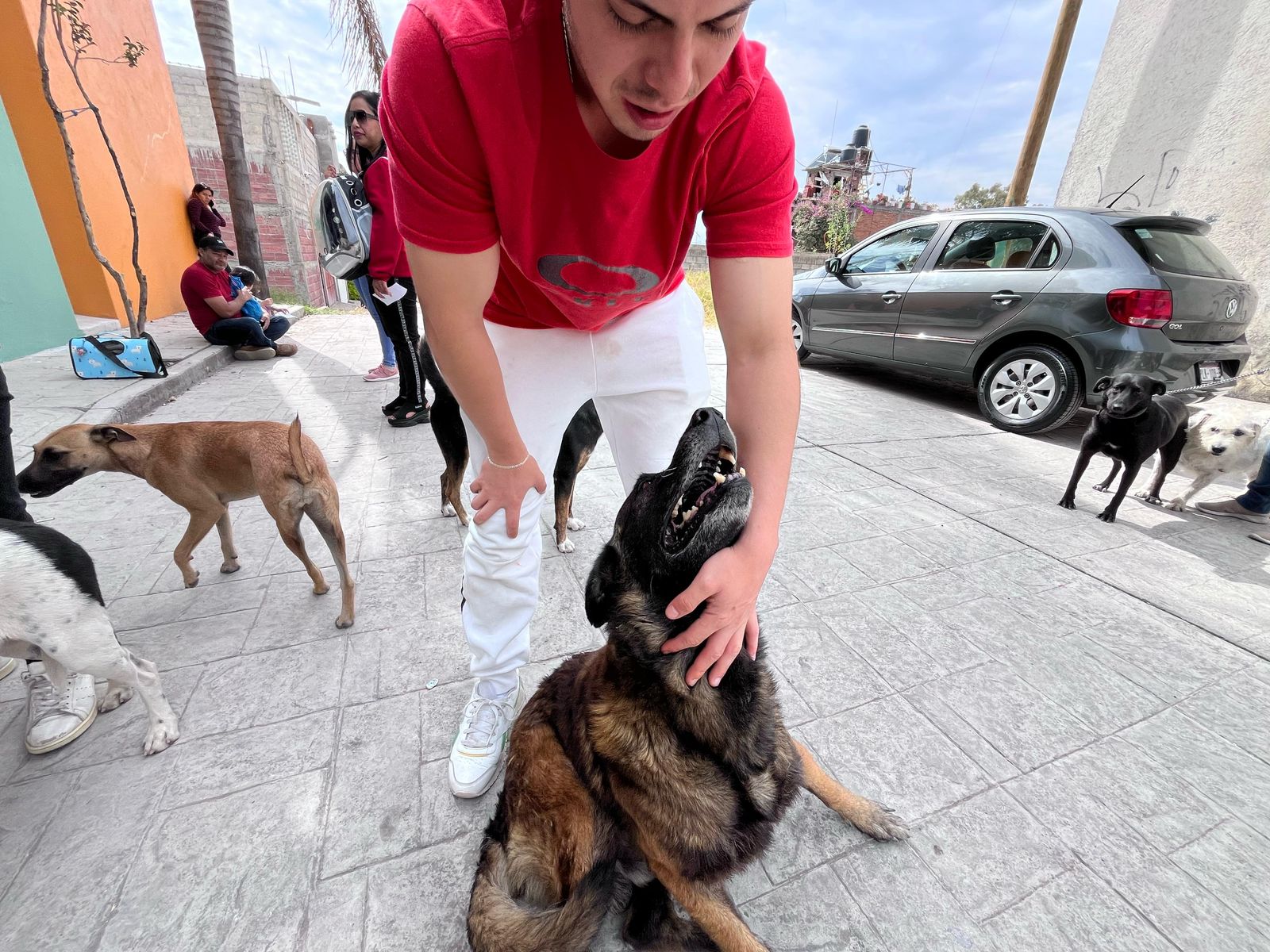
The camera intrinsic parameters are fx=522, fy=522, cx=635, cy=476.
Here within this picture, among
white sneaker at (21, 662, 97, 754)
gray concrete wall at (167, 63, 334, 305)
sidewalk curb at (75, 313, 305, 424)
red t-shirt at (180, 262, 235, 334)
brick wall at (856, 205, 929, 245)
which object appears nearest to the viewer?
white sneaker at (21, 662, 97, 754)

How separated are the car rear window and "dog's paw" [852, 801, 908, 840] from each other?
5572mm

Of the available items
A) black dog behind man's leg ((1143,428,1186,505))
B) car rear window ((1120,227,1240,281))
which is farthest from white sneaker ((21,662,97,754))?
car rear window ((1120,227,1240,281))

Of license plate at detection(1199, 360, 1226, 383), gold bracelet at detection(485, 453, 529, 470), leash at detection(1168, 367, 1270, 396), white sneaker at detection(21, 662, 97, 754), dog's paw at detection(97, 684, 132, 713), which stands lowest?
dog's paw at detection(97, 684, 132, 713)

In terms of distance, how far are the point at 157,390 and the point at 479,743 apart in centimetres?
574

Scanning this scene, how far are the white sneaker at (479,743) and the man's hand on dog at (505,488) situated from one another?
2.38 feet

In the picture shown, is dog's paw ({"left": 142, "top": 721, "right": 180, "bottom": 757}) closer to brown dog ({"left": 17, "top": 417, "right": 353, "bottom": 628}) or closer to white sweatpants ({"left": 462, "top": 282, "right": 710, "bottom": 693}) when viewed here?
brown dog ({"left": 17, "top": 417, "right": 353, "bottom": 628})

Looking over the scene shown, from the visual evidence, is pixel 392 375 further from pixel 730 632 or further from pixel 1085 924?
pixel 1085 924

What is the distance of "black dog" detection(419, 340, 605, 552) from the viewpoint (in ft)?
9.82

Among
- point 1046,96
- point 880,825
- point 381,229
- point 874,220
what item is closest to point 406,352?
point 381,229

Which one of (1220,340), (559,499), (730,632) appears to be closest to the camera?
(730,632)

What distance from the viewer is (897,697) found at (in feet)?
6.89

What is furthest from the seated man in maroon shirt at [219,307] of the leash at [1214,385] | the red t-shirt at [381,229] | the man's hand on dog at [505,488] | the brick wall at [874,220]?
the brick wall at [874,220]

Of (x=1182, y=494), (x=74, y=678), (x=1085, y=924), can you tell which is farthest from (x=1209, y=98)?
(x=74, y=678)

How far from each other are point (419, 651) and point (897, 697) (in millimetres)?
2026
